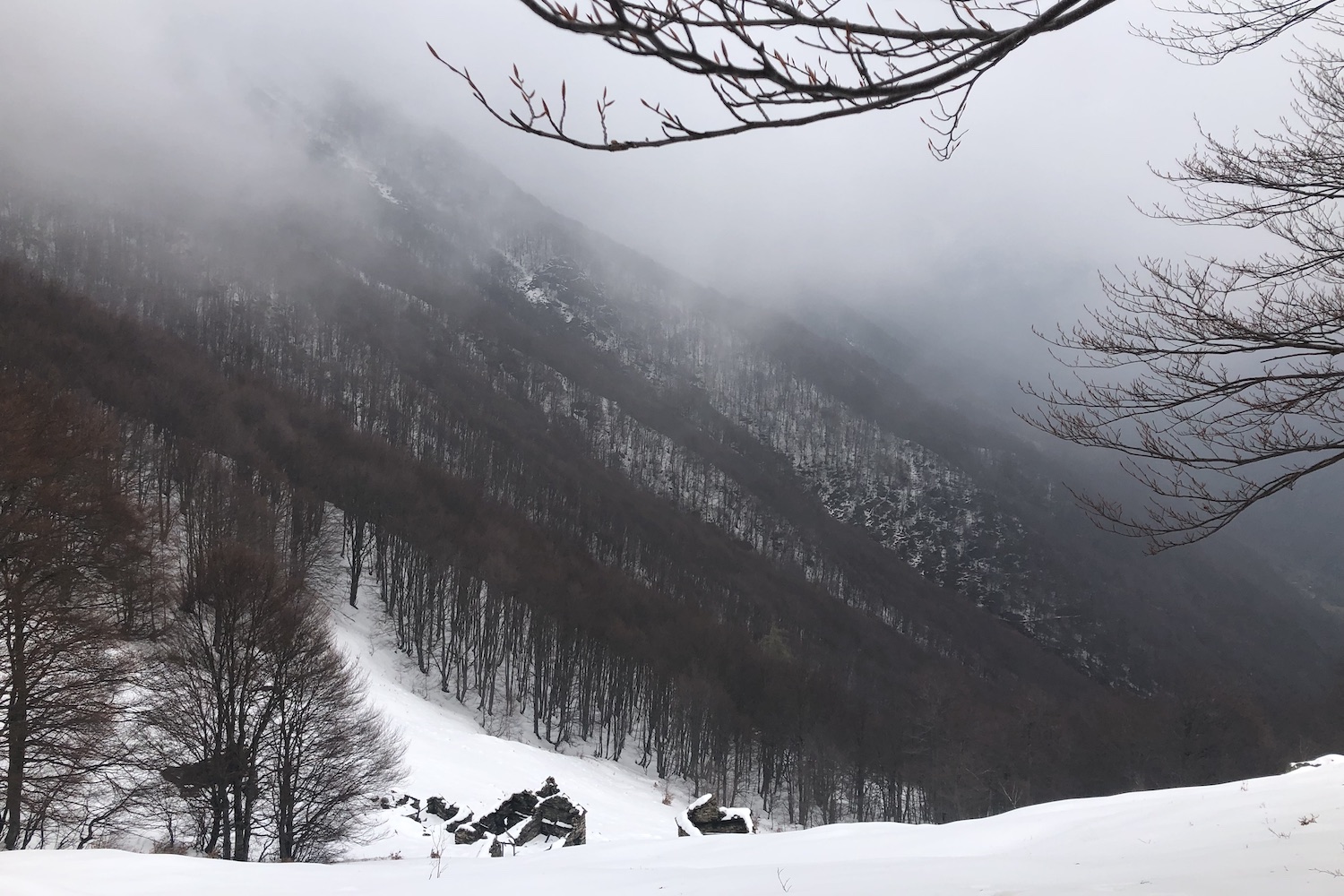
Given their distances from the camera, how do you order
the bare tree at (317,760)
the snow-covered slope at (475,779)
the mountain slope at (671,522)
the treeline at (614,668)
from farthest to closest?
the mountain slope at (671,522), the treeline at (614,668), the snow-covered slope at (475,779), the bare tree at (317,760)

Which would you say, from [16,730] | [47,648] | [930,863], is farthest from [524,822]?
[930,863]

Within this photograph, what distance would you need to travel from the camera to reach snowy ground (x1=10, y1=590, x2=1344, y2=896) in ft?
13.8

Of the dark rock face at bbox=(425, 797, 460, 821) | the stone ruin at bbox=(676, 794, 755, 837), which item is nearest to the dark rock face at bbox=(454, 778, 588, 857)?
the dark rock face at bbox=(425, 797, 460, 821)

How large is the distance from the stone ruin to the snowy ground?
16.8 ft

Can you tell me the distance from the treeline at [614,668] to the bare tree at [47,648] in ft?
90.4

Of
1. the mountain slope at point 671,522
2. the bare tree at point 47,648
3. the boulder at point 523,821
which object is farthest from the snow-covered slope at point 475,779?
the mountain slope at point 671,522

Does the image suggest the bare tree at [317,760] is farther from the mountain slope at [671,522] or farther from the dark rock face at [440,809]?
the mountain slope at [671,522]

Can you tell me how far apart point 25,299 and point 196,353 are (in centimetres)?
1532

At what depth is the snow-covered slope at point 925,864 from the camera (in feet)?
13.8

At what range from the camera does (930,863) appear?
522cm

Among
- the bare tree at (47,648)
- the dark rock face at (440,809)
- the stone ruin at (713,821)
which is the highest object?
the bare tree at (47,648)

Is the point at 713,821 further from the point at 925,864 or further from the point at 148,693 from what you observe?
the point at 148,693

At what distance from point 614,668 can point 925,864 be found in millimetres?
41043

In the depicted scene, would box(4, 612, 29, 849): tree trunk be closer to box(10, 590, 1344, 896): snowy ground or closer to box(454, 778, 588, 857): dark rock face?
box(10, 590, 1344, 896): snowy ground
